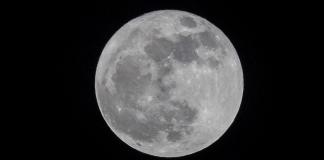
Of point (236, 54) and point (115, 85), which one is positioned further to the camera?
point (236, 54)

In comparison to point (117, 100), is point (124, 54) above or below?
above

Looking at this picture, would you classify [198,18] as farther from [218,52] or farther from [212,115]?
[212,115]

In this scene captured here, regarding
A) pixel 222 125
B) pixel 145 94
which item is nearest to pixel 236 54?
pixel 222 125

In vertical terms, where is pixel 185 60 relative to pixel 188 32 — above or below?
below

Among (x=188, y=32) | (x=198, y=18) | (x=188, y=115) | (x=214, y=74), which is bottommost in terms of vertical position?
(x=188, y=115)

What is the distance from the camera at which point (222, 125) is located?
Answer: 346 inches

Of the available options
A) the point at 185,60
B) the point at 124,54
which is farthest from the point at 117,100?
the point at 185,60

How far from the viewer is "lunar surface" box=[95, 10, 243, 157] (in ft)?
26.2

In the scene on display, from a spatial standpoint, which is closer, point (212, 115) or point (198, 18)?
point (212, 115)

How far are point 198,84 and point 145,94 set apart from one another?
91 cm

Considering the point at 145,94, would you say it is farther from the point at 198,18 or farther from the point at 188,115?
the point at 198,18

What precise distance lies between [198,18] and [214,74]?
126 cm

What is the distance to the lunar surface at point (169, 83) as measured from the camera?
8.00 meters

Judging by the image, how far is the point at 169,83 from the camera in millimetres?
7938
